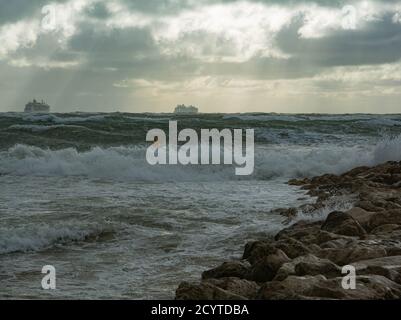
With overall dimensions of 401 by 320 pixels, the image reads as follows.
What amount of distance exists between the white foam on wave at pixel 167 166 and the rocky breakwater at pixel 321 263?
25.4 ft

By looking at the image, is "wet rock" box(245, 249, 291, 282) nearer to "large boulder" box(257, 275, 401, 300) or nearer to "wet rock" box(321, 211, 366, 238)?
"large boulder" box(257, 275, 401, 300)

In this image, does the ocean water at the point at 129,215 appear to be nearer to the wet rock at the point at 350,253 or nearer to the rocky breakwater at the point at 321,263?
the rocky breakwater at the point at 321,263

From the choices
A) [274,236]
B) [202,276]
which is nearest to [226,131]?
[274,236]

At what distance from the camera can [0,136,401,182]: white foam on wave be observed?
1545 cm

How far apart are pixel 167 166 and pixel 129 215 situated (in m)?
7.39

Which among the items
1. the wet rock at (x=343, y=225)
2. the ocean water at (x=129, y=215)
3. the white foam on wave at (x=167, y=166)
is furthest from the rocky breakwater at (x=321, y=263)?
the white foam on wave at (x=167, y=166)

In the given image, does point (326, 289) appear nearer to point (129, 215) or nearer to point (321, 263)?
point (321, 263)

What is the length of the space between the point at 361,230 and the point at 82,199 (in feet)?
18.7

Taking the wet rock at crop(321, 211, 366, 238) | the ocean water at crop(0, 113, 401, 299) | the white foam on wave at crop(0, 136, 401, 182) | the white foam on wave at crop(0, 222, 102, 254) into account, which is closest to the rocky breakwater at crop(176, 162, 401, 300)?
the wet rock at crop(321, 211, 366, 238)

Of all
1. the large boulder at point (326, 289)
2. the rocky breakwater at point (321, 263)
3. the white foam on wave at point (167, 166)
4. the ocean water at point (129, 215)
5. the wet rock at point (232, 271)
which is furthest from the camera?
the white foam on wave at point (167, 166)

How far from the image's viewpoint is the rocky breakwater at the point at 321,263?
4.16m

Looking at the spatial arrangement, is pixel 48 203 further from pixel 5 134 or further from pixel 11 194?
pixel 5 134

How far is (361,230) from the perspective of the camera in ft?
21.0

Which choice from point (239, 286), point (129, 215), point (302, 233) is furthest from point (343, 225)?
point (129, 215)
